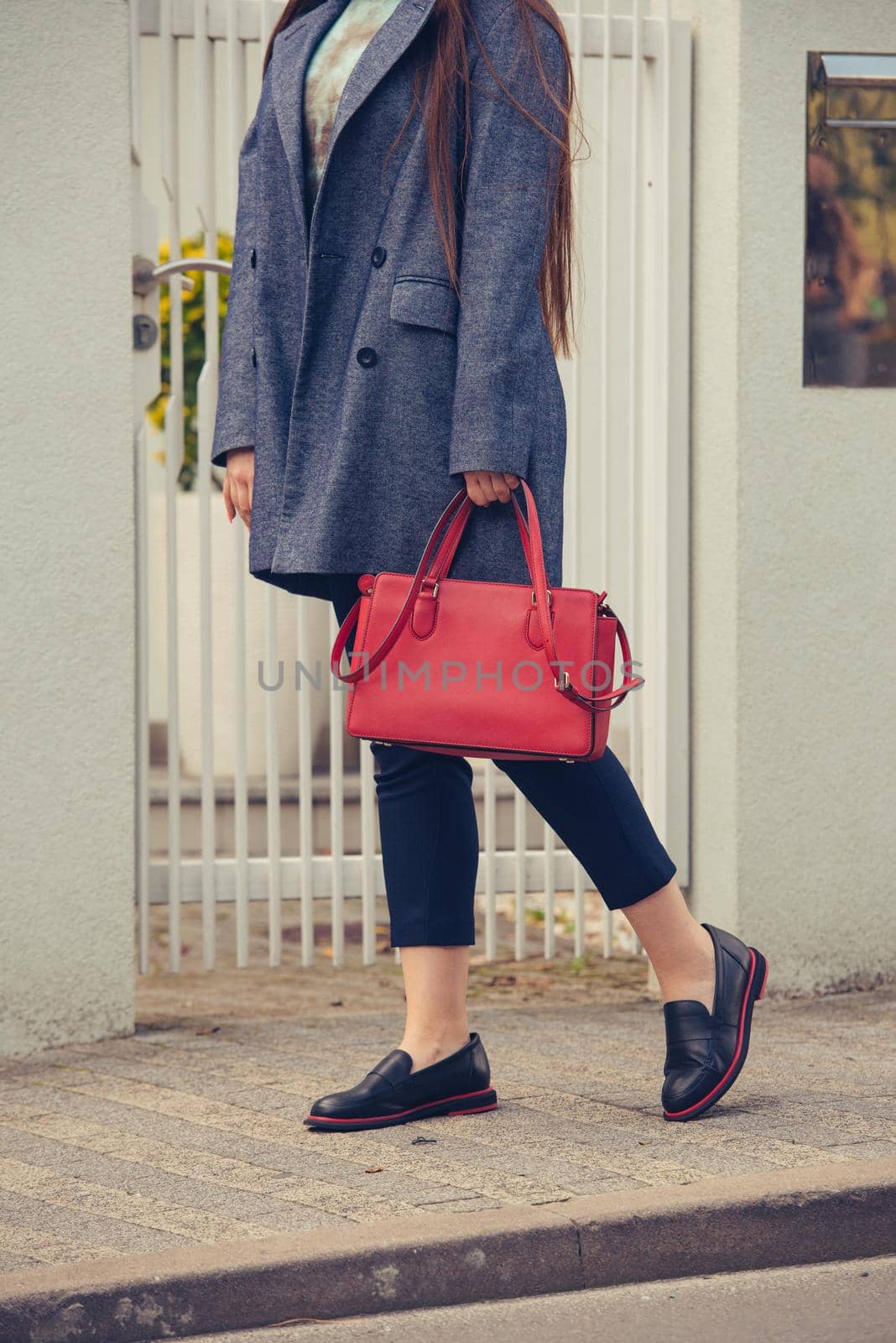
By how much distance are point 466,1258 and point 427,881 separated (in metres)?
0.74

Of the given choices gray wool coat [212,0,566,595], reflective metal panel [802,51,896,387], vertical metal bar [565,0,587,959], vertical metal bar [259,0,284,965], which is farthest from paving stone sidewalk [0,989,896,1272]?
reflective metal panel [802,51,896,387]

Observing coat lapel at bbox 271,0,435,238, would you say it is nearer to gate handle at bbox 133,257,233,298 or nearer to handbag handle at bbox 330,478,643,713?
A: handbag handle at bbox 330,478,643,713

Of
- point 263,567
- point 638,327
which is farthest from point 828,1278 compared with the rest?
point 638,327

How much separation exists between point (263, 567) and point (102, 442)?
0.91 meters

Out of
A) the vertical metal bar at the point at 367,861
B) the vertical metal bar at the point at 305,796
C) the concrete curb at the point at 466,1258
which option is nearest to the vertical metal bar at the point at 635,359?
the vertical metal bar at the point at 367,861

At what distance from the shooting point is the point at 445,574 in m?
2.67

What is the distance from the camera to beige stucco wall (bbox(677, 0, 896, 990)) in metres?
3.88

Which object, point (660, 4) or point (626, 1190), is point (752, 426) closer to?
point (660, 4)

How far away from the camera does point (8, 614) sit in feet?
11.6

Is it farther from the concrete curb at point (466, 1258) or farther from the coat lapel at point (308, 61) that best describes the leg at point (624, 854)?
the coat lapel at point (308, 61)

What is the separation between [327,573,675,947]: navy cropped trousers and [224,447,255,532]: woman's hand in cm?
24

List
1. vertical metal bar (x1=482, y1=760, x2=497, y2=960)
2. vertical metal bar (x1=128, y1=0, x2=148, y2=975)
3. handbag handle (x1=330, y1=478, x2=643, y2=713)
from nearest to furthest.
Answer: handbag handle (x1=330, y1=478, x2=643, y2=713)
vertical metal bar (x1=128, y1=0, x2=148, y2=975)
vertical metal bar (x1=482, y1=760, x2=497, y2=960)

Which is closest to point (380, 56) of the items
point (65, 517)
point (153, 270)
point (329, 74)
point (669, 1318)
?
point (329, 74)

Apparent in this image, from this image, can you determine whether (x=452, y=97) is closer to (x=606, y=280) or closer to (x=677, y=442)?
(x=606, y=280)
